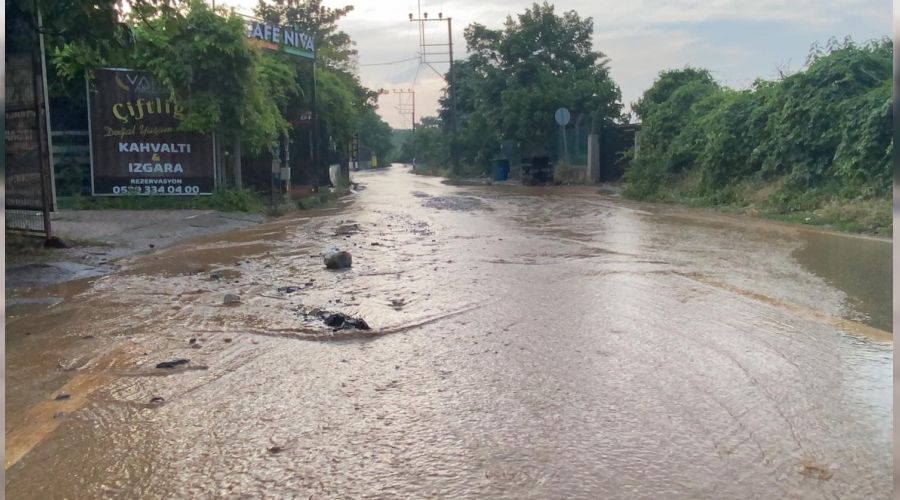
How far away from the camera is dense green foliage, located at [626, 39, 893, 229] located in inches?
554

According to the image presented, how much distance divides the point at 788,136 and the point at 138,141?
13.6 meters

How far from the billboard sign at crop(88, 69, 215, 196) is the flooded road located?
8.09 metres

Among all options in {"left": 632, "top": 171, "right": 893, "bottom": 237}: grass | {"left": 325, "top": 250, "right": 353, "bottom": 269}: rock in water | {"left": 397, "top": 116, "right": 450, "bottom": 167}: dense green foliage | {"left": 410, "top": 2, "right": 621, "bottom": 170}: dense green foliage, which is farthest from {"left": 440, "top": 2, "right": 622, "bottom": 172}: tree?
{"left": 325, "top": 250, "right": 353, "bottom": 269}: rock in water

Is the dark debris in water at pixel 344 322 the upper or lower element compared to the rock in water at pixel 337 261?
lower

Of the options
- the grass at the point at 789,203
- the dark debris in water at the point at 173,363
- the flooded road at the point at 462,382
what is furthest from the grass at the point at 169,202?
the dark debris in water at the point at 173,363

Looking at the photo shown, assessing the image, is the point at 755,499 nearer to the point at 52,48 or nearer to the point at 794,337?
the point at 794,337

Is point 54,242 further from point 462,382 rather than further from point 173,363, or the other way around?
point 462,382

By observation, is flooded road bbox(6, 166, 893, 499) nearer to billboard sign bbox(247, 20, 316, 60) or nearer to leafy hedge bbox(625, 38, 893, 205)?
leafy hedge bbox(625, 38, 893, 205)

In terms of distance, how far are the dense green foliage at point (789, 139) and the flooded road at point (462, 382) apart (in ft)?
15.9

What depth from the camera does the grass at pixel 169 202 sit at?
16.3m

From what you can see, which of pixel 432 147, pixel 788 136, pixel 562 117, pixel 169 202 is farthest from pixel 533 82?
pixel 432 147

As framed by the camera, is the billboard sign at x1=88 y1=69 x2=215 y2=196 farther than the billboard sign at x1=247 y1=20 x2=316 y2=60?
No

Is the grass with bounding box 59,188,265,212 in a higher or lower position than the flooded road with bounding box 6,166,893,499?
higher

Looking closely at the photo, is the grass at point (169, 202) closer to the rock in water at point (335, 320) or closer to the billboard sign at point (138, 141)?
the billboard sign at point (138, 141)
